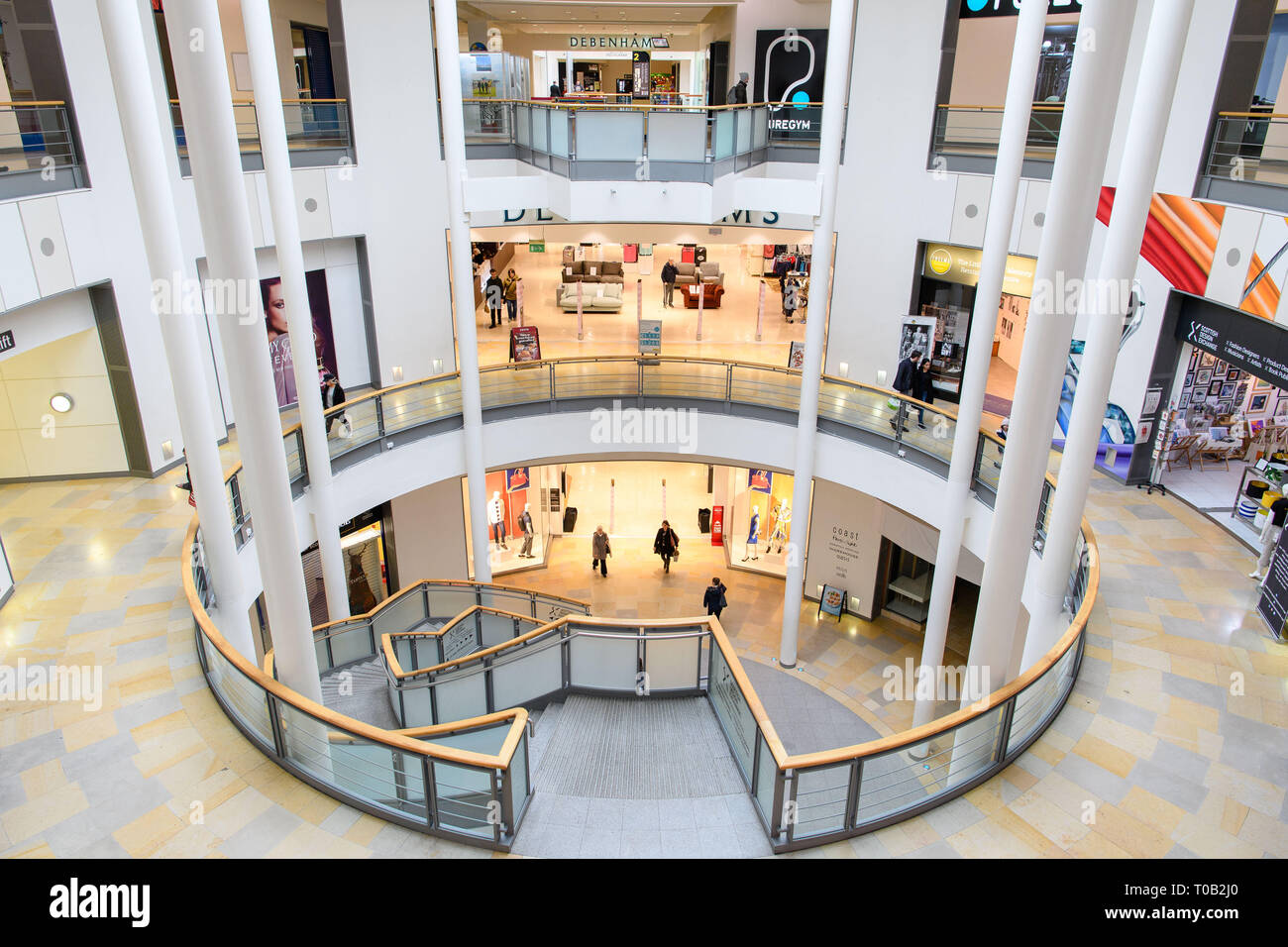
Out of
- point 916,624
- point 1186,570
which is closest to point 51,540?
point 1186,570

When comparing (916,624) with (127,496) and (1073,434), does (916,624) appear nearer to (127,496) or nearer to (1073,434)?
(1073,434)

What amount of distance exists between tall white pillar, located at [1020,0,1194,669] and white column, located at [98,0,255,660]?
7102 millimetres

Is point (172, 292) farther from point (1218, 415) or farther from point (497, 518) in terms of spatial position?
point (1218, 415)

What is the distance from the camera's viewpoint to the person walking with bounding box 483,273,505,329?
56.6 ft

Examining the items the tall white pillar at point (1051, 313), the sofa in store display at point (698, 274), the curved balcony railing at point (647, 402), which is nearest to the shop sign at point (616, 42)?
the sofa in store display at point (698, 274)

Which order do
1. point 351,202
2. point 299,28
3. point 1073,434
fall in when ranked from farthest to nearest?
point 299,28
point 351,202
point 1073,434

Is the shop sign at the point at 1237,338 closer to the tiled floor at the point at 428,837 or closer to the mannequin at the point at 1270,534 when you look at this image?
the mannequin at the point at 1270,534

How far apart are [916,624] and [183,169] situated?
1338 cm

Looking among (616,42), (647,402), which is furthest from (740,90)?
(616,42)

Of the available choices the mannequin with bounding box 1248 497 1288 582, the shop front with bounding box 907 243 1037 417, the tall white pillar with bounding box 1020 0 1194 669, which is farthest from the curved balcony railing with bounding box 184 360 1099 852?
the shop front with bounding box 907 243 1037 417

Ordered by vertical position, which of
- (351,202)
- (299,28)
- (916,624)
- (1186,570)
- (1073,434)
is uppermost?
(299,28)

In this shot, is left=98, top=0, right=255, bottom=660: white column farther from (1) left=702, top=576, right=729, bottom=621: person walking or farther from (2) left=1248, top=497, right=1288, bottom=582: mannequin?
(2) left=1248, top=497, right=1288, bottom=582: mannequin

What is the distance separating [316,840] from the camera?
5.04 metres

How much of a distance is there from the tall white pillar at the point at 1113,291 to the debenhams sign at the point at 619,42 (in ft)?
77.0
